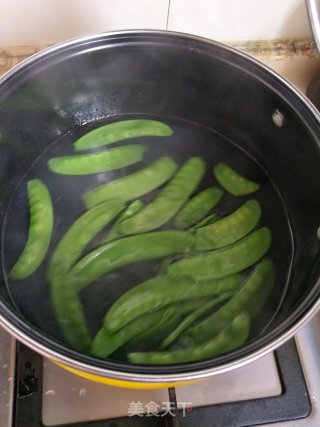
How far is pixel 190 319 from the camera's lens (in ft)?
2.83

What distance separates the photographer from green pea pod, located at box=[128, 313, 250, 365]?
31.0 inches

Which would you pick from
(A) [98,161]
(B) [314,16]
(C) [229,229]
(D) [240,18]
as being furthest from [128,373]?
(D) [240,18]

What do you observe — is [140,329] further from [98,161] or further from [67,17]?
[67,17]

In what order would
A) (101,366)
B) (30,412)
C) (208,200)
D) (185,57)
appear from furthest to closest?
1. (208,200)
2. (185,57)
3. (30,412)
4. (101,366)

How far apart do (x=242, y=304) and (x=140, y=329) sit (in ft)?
0.71

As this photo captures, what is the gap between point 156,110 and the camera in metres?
1.11

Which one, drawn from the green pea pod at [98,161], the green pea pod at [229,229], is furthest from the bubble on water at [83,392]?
the green pea pod at [98,161]

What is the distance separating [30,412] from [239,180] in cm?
68

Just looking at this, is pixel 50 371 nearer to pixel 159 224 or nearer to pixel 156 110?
pixel 159 224

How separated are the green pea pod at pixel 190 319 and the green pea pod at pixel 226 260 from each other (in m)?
0.05

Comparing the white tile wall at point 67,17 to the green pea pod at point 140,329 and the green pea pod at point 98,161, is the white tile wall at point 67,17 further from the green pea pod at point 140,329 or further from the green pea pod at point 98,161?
the green pea pod at point 140,329

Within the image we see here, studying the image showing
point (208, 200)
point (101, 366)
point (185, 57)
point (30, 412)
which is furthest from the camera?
point (208, 200)

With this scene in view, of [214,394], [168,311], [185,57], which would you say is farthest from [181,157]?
[214,394]

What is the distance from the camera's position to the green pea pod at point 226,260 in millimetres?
923
